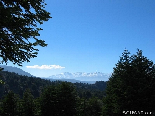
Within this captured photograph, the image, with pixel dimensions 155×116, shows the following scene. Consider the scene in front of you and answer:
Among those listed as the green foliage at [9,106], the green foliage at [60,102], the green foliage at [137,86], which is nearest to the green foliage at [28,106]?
the green foliage at [9,106]

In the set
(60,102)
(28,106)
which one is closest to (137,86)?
(60,102)

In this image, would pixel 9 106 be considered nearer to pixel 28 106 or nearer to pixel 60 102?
pixel 28 106

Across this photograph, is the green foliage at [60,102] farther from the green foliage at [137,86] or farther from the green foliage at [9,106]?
the green foliage at [137,86]

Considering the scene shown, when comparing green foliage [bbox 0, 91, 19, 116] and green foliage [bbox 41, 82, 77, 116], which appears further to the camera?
green foliage [bbox 0, 91, 19, 116]

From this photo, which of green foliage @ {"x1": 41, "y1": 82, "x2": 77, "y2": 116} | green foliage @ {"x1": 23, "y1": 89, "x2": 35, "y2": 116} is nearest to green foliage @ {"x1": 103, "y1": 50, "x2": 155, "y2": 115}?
green foliage @ {"x1": 41, "y1": 82, "x2": 77, "y2": 116}

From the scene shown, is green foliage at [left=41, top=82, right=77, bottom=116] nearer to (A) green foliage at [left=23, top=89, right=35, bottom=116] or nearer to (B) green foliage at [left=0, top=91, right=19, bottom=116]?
(A) green foliage at [left=23, top=89, right=35, bottom=116]

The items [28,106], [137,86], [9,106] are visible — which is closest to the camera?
[137,86]

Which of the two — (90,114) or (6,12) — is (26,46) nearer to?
(6,12)

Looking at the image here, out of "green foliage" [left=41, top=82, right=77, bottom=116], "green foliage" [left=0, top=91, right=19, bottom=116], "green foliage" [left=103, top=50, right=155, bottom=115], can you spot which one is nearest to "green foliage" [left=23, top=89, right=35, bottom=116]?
"green foliage" [left=0, top=91, right=19, bottom=116]

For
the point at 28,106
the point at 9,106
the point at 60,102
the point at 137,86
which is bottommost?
the point at 28,106

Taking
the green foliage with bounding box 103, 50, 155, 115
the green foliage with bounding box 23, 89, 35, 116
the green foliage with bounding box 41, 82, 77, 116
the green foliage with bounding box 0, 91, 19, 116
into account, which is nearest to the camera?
the green foliage with bounding box 103, 50, 155, 115

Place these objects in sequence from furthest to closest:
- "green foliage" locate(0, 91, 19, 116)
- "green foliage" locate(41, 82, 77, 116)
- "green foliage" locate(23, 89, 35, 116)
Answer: "green foliage" locate(23, 89, 35, 116) → "green foliage" locate(0, 91, 19, 116) → "green foliage" locate(41, 82, 77, 116)

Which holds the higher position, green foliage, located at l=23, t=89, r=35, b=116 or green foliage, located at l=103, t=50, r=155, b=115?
green foliage, located at l=103, t=50, r=155, b=115

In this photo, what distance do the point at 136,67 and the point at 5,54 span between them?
1844cm
